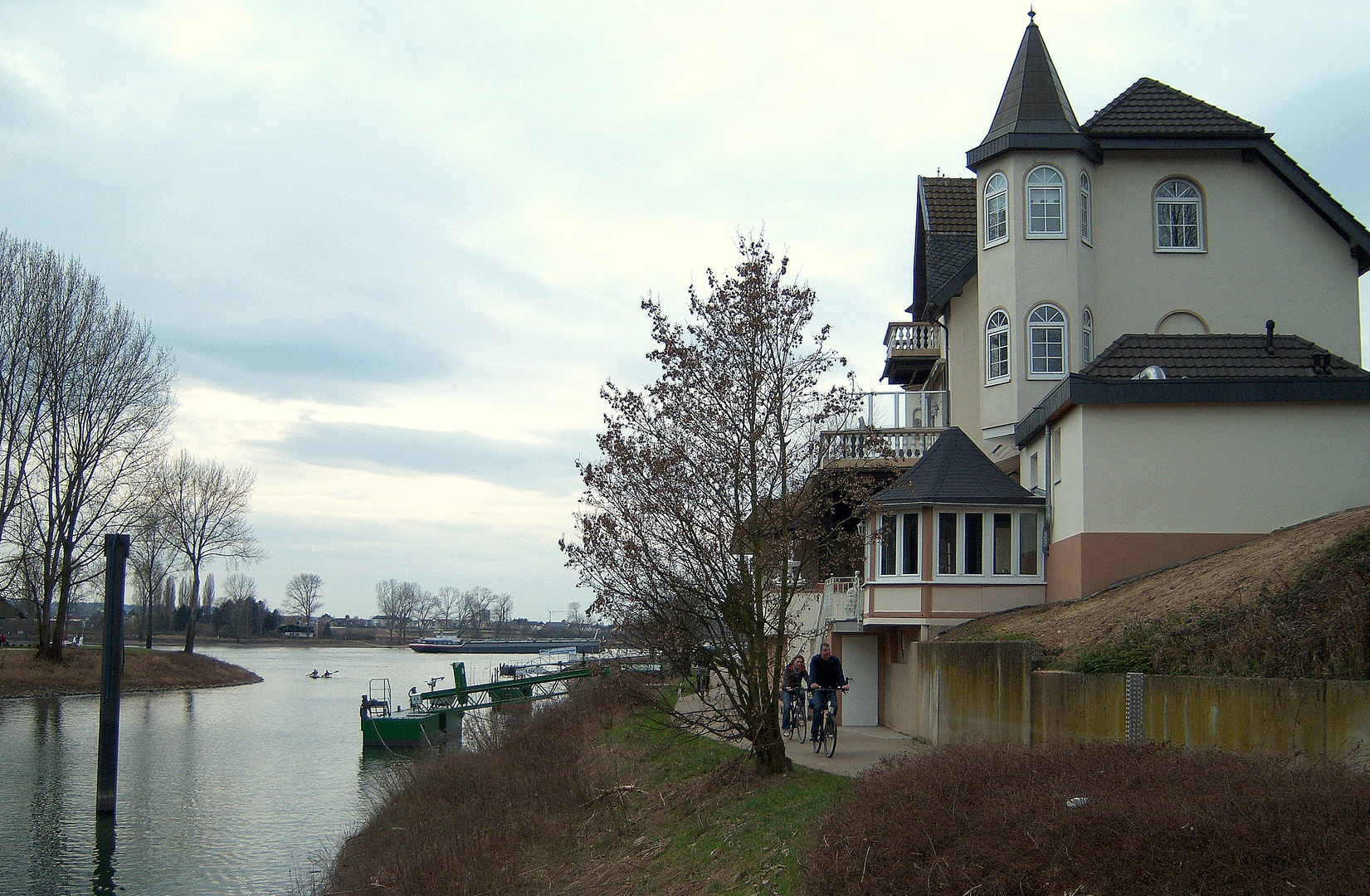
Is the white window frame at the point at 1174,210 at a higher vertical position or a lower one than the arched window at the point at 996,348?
higher

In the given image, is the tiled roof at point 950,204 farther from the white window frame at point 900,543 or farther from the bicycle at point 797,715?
the bicycle at point 797,715

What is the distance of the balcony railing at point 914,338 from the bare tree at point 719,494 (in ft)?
63.0

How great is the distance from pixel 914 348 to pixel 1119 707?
22.9 meters

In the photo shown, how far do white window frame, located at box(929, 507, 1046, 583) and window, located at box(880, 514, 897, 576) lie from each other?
1.07m

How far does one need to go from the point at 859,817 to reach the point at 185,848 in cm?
1739

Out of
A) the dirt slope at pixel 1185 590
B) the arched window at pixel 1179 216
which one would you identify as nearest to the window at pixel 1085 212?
the arched window at pixel 1179 216

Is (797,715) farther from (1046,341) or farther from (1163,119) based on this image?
(1163,119)

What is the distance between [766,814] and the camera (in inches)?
526

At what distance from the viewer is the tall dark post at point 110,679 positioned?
23500mm

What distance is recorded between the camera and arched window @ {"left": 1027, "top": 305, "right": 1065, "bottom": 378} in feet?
86.1

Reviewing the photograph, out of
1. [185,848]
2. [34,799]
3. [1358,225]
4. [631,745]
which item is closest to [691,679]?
[631,745]

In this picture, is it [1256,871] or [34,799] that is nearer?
[1256,871]

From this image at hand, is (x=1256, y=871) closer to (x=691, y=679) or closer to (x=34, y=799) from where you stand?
(x=691, y=679)

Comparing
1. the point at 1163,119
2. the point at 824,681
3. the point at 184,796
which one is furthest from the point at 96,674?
the point at 1163,119
